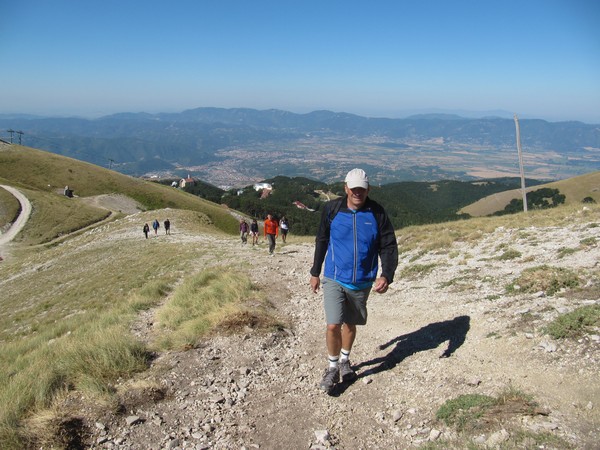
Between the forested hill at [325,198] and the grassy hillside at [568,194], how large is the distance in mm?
8129

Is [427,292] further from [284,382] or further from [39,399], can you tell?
[39,399]

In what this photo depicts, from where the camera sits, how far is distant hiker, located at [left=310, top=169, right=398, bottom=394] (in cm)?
570

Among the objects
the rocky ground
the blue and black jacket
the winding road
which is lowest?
the winding road

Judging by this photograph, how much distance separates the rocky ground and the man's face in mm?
2824

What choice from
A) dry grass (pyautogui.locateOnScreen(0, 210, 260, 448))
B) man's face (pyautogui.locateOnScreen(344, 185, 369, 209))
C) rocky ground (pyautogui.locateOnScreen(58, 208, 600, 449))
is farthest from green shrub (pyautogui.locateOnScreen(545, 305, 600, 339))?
dry grass (pyautogui.locateOnScreen(0, 210, 260, 448))

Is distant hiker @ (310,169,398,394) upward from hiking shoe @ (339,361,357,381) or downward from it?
upward

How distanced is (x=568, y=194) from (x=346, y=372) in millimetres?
109143

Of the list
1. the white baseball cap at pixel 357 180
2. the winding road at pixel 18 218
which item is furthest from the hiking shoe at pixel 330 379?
the winding road at pixel 18 218

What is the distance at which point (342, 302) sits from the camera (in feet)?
19.3

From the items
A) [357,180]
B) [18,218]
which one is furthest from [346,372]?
[18,218]

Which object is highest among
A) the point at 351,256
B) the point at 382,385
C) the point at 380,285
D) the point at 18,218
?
the point at 351,256

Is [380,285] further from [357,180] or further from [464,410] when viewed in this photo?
[464,410]

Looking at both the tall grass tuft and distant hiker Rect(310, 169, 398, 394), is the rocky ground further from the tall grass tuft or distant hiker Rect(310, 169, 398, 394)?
distant hiker Rect(310, 169, 398, 394)

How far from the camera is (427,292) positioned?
1084 centimetres
